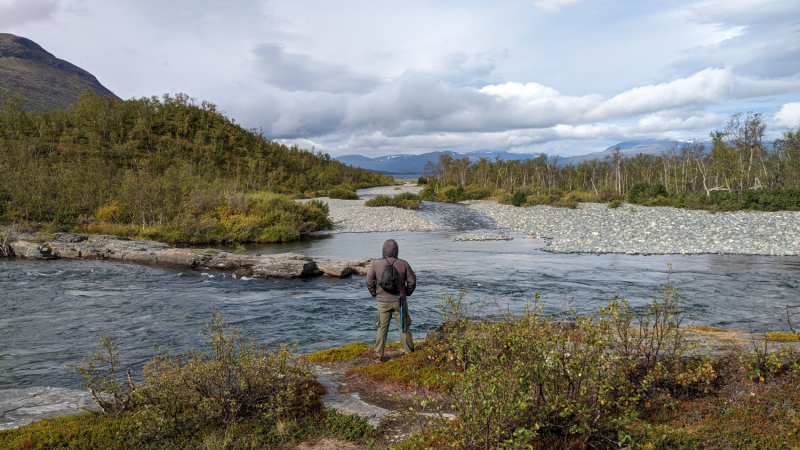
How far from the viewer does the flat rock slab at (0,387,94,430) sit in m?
5.26

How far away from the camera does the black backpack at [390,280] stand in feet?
23.2

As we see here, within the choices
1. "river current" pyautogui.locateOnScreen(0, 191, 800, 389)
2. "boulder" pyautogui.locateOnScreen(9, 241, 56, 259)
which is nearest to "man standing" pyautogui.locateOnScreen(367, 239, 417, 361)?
"river current" pyautogui.locateOnScreen(0, 191, 800, 389)

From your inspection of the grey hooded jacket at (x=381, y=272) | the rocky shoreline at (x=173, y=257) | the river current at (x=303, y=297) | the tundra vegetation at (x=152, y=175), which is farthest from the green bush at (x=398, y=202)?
the grey hooded jacket at (x=381, y=272)

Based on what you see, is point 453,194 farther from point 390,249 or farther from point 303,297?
point 390,249

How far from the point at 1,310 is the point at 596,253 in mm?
22458

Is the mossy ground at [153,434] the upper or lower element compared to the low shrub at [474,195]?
lower

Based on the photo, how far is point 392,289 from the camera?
282 inches

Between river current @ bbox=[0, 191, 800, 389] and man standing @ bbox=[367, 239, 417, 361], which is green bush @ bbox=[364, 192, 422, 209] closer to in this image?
river current @ bbox=[0, 191, 800, 389]

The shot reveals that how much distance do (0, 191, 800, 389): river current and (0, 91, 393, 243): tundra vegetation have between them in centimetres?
937

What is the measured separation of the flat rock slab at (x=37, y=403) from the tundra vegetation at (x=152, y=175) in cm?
2040

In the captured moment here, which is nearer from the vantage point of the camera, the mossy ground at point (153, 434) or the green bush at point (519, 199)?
the mossy ground at point (153, 434)

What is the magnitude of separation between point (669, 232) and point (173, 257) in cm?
2655

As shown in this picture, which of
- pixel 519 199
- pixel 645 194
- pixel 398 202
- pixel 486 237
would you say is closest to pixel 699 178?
pixel 645 194

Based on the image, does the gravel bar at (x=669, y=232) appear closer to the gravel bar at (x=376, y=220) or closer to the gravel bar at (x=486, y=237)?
the gravel bar at (x=486, y=237)
